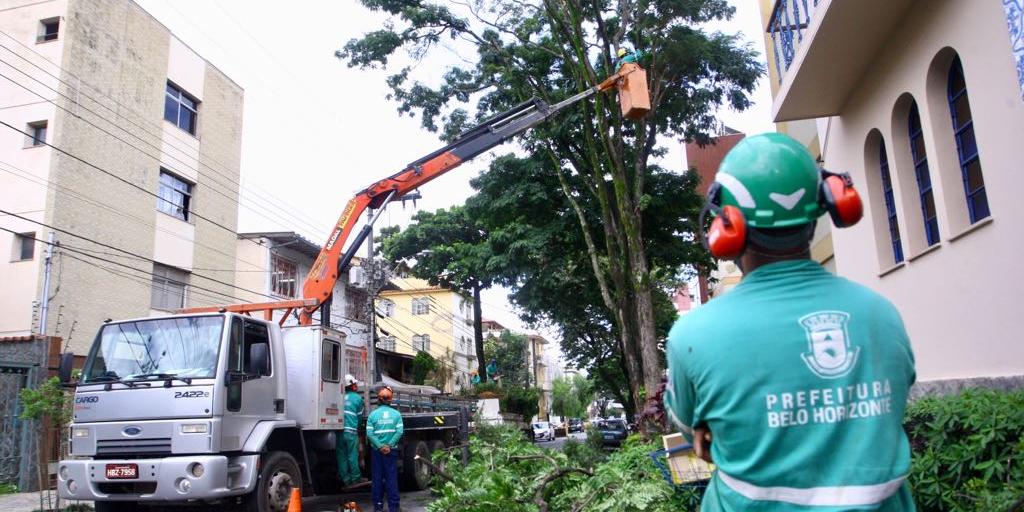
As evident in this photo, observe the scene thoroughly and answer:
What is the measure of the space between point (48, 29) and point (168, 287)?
7866mm

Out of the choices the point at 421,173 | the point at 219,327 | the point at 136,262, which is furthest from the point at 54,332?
the point at 219,327

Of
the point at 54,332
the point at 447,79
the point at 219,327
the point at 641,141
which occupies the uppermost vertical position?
the point at 447,79

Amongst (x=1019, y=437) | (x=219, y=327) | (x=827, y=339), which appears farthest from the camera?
(x=219, y=327)

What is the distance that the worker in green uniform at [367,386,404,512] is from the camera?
Result: 9.98 m

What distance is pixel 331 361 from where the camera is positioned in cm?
1065

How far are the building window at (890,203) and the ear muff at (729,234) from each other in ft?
27.8

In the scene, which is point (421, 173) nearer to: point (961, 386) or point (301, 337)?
point (301, 337)

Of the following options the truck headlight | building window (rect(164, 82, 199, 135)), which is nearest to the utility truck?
the truck headlight

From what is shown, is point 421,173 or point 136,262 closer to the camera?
point 421,173

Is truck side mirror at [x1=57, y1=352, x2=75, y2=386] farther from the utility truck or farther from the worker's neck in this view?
the worker's neck

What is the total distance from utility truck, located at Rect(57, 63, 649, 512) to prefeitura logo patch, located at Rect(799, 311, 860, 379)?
7.46 metres

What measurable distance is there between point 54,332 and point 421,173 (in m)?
11.1

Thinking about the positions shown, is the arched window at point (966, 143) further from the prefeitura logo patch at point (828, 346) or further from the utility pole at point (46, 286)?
the utility pole at point (46, 286)

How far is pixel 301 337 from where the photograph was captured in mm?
10234
